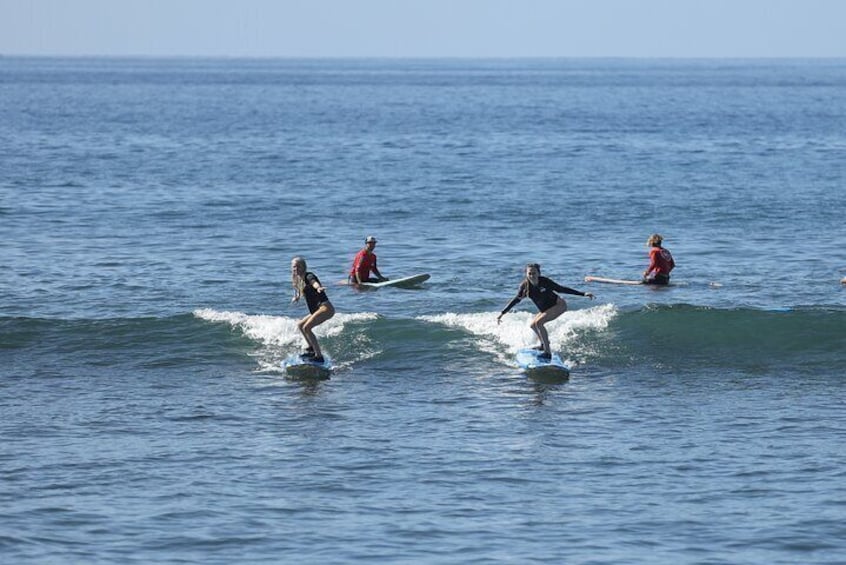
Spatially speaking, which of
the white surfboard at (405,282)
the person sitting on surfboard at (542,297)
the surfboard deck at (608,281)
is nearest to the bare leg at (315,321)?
the person sitting on surfboard at (542,297)

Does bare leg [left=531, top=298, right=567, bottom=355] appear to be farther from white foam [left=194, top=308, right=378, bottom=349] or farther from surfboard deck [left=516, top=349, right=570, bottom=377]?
white foam [left=194, top=308, right=378, bottom=349]

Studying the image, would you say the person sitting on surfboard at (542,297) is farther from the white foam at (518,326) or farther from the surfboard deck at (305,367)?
the surfboard deck at (305,367)

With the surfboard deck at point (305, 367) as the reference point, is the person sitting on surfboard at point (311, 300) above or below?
above

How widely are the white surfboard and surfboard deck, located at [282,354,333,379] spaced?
765 centimetres

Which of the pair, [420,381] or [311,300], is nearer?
[311,300]

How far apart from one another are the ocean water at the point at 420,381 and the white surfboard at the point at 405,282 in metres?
0.22

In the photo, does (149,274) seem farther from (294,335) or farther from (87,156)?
(87,156)

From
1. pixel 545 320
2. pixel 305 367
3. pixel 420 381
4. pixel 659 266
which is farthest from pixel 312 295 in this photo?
pixel 659 266

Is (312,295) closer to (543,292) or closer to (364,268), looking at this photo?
(543,292)

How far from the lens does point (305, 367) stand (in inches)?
1003

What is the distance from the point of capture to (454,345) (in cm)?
2778

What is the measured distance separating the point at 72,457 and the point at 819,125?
3364 inches

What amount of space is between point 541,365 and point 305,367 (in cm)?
440

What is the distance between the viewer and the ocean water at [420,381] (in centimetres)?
1777
